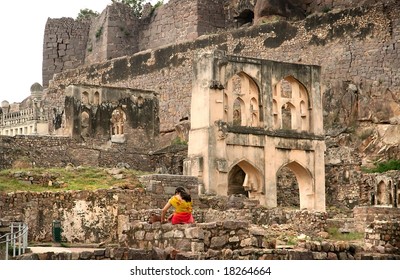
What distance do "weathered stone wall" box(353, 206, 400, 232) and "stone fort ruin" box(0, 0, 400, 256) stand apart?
0.14 feet

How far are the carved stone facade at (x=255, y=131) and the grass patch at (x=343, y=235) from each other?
Answer: 5.19m

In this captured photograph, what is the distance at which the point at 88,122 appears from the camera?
36219 mm

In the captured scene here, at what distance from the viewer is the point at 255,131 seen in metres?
32.2

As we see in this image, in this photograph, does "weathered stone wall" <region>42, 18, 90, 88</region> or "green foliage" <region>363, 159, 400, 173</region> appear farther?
"weathered stone wall" <region>42, 18, 90, 88</region>

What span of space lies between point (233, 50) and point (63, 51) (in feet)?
39.4

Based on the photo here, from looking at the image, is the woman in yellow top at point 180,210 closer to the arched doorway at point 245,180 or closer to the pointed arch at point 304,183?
the arched doorway at point 245,180

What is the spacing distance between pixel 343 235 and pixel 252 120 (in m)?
8.20

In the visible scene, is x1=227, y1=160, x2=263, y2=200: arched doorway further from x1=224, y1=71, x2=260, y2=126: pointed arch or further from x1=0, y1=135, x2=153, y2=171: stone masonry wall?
x1=0, y1=135, x2=153, y2=171: stone masonry wall

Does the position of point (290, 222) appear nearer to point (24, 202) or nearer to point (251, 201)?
point (251, 201)

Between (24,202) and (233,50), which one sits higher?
(233,50)

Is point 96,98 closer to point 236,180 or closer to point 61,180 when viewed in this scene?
point 236,180

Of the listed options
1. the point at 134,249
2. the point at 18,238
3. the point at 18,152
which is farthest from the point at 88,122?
the point at 134,249

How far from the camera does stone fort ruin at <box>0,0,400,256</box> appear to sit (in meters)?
28.6

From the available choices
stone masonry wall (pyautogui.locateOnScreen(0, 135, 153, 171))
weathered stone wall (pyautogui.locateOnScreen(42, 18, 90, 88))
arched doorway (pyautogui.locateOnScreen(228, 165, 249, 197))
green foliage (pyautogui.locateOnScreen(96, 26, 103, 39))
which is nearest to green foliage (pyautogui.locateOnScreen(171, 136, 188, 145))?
stone masonry wall (pyautogui.locateOnScreen(0, 135, 153, 171))
